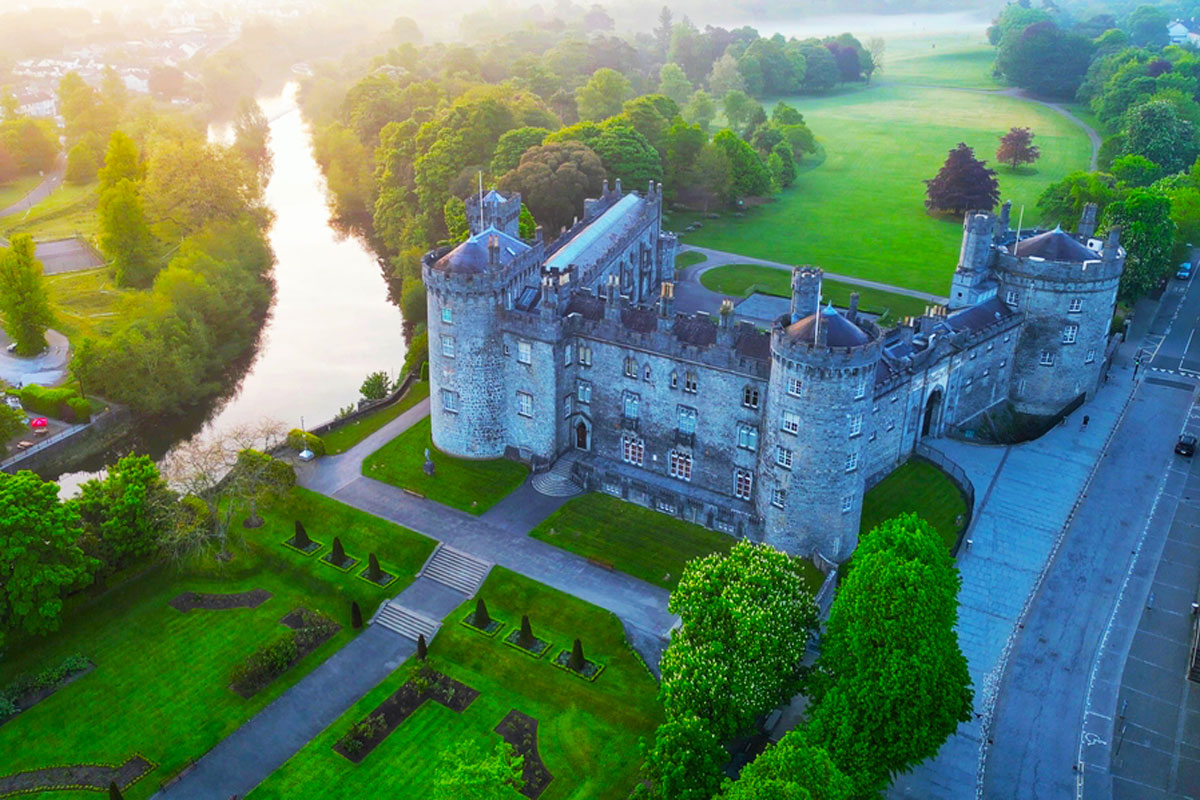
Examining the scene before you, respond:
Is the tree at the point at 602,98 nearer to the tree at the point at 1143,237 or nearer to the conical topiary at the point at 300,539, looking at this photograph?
the tree at the point at 1143,237

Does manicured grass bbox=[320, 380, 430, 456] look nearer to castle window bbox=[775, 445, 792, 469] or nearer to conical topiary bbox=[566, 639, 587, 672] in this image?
conical topiary bbox=[566, 639, 587, 672]

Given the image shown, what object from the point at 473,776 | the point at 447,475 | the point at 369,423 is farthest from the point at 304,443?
the point at 473,776

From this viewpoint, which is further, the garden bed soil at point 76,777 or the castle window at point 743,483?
the castle window at point 743,483

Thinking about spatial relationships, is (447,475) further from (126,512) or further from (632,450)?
(126,512)

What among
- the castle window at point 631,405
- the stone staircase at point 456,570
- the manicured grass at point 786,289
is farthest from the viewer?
the manicured grass at point 786,289

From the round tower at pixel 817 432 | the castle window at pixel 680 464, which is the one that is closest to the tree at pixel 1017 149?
the round tower at pixel 817 432

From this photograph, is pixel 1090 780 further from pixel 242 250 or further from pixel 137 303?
pixel 242 250

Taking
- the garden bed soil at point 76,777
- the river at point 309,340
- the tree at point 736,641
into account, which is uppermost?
the tree at point 736,641
